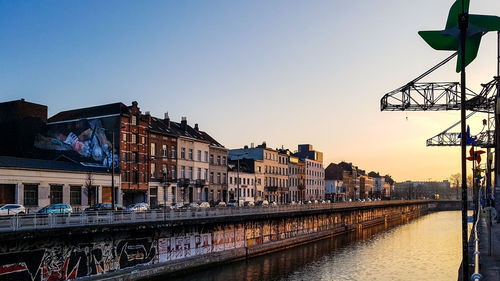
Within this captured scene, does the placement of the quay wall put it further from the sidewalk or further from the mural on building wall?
the mural on building wall

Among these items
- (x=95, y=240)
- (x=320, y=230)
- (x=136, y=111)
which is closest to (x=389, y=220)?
(x=320, y=230)

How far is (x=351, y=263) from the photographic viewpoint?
4784 centimetres

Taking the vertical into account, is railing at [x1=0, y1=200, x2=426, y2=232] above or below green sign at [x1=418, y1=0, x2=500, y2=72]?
below

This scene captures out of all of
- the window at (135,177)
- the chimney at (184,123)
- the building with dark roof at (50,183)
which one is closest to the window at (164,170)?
the window at (135,177)

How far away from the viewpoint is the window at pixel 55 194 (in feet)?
173

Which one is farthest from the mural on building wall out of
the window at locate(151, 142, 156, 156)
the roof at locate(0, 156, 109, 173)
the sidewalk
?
the sidewalk

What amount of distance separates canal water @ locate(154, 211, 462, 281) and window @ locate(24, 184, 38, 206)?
22.3m

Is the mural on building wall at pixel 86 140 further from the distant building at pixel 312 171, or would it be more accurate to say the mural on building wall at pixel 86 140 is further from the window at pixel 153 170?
the distant building at pixel 312 171

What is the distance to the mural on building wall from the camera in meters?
62.5

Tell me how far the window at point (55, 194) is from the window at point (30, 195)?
202 centimetres

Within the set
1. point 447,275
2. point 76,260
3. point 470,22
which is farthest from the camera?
point 447,275

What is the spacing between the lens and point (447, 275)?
134ft

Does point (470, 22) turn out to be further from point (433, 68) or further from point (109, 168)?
point (109, 168)

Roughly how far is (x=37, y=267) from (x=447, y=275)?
3257cm
